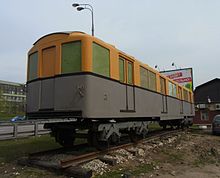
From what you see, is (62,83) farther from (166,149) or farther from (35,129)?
(35,129)

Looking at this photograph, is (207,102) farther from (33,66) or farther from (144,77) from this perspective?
(33,66)

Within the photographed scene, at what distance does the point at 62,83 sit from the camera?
23.3 ft

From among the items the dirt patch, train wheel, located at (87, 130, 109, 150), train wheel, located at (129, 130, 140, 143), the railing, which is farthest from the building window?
train wheel, located at (87, 130, 109, 150)

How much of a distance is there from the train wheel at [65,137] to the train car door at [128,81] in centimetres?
213

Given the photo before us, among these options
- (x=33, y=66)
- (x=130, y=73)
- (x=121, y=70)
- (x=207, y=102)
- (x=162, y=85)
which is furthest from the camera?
(x=207, y=102)

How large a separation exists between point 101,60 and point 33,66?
2.34 metres

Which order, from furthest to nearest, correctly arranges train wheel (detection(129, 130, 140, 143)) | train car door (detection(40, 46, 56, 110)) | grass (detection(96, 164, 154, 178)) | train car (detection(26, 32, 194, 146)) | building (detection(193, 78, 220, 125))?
building (detection(193, 78, 220, 125))
train wheel (detection(129, 130, 140, 143))
train car door (detection(40, 46, 56, 110))
train car (detection(26, 32, 194, 146))
grass (detection(96, 164, 154, 178))

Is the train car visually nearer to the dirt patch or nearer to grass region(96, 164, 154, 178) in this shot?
the dirt patch

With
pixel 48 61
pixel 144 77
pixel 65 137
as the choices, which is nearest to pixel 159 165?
pixel 65 137

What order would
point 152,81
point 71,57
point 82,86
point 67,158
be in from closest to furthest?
point 82,86 → point 71,57 → point 67,158 → point 152,81

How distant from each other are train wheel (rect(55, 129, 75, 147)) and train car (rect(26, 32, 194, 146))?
1.4 inches

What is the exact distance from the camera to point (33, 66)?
8172 mm

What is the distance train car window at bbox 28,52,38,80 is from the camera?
801 centimetres

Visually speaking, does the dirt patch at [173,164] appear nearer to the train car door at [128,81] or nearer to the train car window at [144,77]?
the train car door at [128,81]
